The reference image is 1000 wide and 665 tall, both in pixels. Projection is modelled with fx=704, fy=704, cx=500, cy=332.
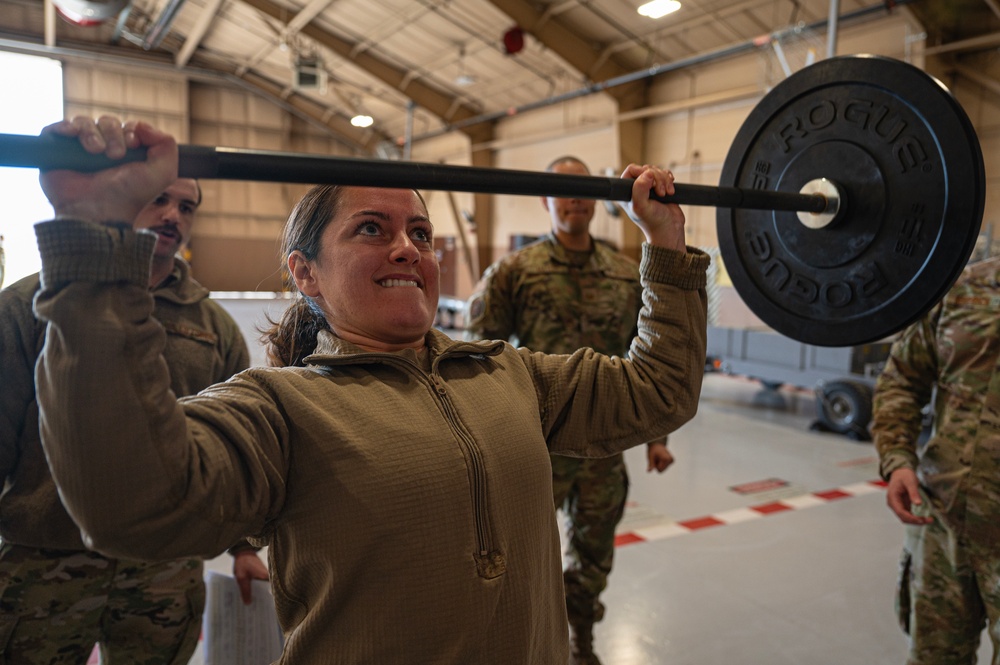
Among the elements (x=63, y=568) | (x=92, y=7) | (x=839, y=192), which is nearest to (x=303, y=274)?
(x=63, y=568)

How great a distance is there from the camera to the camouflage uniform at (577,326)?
2.52 m

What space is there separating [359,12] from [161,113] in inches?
252

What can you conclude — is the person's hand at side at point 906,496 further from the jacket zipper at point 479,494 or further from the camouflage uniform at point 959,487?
the jacket zipper at point 479,494

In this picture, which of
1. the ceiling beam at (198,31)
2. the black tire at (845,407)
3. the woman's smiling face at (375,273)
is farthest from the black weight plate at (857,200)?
the ceiling beam at (198,31)

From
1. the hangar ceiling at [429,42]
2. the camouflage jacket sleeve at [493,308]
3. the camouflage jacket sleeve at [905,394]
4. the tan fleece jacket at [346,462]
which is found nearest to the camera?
the tan fleece jacket at [346,462]

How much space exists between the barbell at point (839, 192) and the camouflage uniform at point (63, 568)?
0.90 meters

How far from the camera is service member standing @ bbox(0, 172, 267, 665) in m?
1.38

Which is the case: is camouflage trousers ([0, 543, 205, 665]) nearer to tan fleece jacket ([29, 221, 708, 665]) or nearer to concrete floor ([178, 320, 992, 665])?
tan fleece jacket ([29, 221, 708, 665])

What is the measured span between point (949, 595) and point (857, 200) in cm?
106

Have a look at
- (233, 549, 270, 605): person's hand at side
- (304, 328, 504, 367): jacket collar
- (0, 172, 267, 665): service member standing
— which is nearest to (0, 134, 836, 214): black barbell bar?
(304, 328, 504, 367): jacket collar

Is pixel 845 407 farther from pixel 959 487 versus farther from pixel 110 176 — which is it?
pixel 110 176

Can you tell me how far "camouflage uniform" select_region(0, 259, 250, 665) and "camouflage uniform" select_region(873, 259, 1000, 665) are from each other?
1.80 meters

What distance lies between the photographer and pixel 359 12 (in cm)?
1068

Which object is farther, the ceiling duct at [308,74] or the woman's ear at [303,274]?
the ceiling duct at [308,74]
